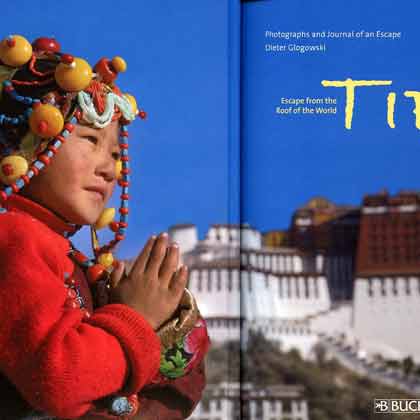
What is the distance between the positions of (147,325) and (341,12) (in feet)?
2.88

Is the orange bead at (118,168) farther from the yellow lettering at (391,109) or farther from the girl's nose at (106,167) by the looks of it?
the yellow lettering at (391,109)

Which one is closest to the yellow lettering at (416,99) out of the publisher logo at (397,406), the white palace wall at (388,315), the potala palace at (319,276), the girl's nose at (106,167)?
the potala palace at (319,276)

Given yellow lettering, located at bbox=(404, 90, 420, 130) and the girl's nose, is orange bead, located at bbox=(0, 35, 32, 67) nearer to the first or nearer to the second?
the girl's nose

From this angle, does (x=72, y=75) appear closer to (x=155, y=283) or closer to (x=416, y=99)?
(x=155, y=283)

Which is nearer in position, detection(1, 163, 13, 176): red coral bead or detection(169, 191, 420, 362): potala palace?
detection(1, 163, 13, 176): red coral bead

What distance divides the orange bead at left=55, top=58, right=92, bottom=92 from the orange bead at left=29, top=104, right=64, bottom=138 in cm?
5

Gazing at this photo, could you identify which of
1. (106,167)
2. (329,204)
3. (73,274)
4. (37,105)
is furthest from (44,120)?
(329,204)

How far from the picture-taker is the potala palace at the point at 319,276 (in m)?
1.52

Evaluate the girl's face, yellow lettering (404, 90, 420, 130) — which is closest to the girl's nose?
the girl's face

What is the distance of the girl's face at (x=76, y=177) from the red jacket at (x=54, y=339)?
0.07 metres

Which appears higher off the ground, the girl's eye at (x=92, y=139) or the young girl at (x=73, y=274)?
the girl's eye at (x=92, y=139)

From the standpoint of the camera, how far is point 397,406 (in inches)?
58.5

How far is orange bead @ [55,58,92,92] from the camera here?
3.84 ft

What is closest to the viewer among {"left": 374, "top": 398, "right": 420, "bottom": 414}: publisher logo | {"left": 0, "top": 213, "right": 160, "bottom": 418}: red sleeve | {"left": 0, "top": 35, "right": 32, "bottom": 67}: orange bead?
{"left": 0, "top": 213, "right": 160, "bottom": 418}: red sleeve
